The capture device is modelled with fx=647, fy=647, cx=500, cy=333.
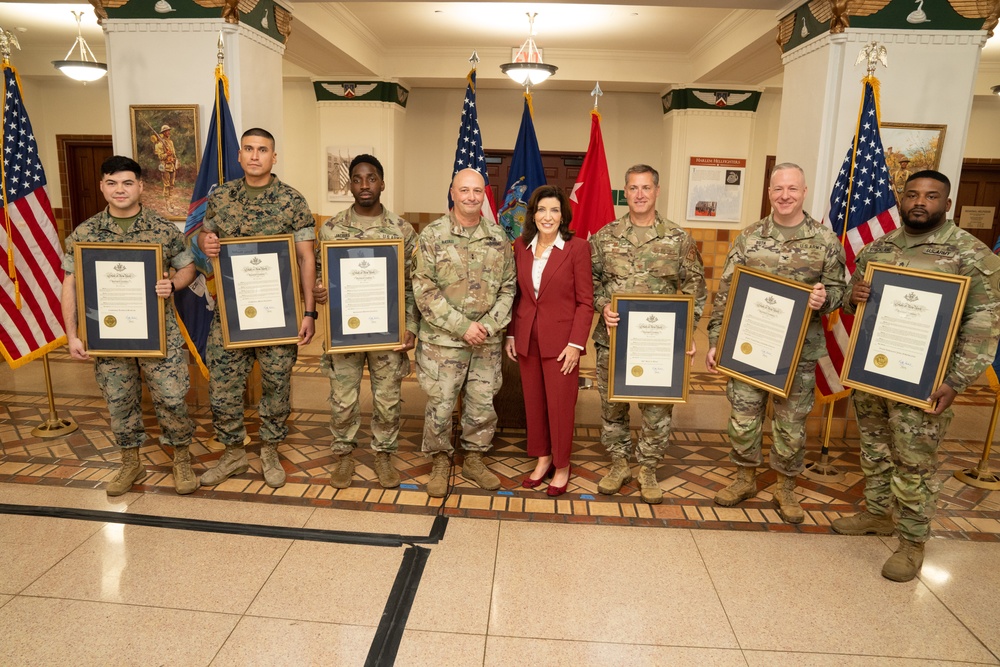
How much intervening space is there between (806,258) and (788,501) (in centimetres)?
128

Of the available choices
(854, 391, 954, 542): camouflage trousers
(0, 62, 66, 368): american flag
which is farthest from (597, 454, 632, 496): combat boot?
(0, 62, 66, 368): american flag

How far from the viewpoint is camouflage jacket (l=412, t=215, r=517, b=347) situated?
3297 millimetres

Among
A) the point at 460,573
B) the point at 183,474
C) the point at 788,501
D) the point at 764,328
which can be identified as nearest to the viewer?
the point at 460,573

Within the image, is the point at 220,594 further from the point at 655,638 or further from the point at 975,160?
the point at 975,160

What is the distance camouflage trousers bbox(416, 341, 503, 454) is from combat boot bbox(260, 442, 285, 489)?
0.81 metres

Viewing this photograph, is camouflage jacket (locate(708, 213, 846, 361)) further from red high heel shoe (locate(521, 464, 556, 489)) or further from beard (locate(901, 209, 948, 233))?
red high heel shoe (locate(521, 464, 556, 489))

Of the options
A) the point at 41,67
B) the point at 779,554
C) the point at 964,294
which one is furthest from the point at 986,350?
the point at 41,67

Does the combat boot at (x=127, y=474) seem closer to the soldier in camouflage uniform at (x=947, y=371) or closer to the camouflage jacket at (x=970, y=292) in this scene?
the soldier in camouflage uniform at (x=947, y=371)

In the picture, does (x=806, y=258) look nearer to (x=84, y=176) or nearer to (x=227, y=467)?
(x=227, y=467)

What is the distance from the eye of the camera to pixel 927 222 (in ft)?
9.09

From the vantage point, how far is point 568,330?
11.2 ft

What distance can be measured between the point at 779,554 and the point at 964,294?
1387mm

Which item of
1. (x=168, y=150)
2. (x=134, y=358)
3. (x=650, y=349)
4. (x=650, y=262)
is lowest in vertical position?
(x=134, y=358)

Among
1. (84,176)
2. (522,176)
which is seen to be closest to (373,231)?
(522,176)
